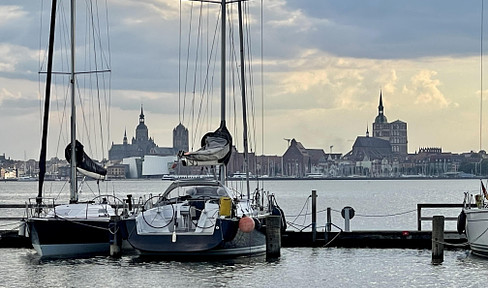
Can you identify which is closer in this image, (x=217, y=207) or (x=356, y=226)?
(x=217, y=207)

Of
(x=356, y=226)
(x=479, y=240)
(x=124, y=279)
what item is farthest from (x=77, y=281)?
(x=356, y=226)

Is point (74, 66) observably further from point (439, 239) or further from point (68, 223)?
point (439, 239)

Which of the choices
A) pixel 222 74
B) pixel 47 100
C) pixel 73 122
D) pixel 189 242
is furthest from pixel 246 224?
pixel 47 100

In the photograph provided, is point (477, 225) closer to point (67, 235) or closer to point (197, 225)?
point (197, 225)

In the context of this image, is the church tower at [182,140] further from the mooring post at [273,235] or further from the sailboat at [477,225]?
the sailboat at [477,225]

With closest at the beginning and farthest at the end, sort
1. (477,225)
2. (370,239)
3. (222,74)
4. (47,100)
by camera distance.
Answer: (477,225), (370,239), (222,74), (47,100)

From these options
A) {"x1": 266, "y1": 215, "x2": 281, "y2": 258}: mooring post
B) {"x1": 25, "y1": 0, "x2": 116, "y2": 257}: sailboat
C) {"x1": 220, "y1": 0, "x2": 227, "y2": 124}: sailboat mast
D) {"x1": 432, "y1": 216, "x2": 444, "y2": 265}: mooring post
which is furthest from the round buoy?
{"x1": 220, "y1": 0, "x2": 227, "y2": 124}: sailboat mast

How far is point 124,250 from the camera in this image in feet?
107

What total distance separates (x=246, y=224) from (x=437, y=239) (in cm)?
586

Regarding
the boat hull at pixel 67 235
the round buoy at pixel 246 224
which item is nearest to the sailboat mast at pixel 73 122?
the boat hull at pixel 67 235

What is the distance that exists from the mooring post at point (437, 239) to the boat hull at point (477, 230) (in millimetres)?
1278

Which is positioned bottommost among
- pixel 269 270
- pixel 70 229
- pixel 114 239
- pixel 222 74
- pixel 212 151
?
pixel 269 270

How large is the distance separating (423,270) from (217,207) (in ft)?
21.4

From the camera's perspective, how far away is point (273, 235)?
31.2 meters
